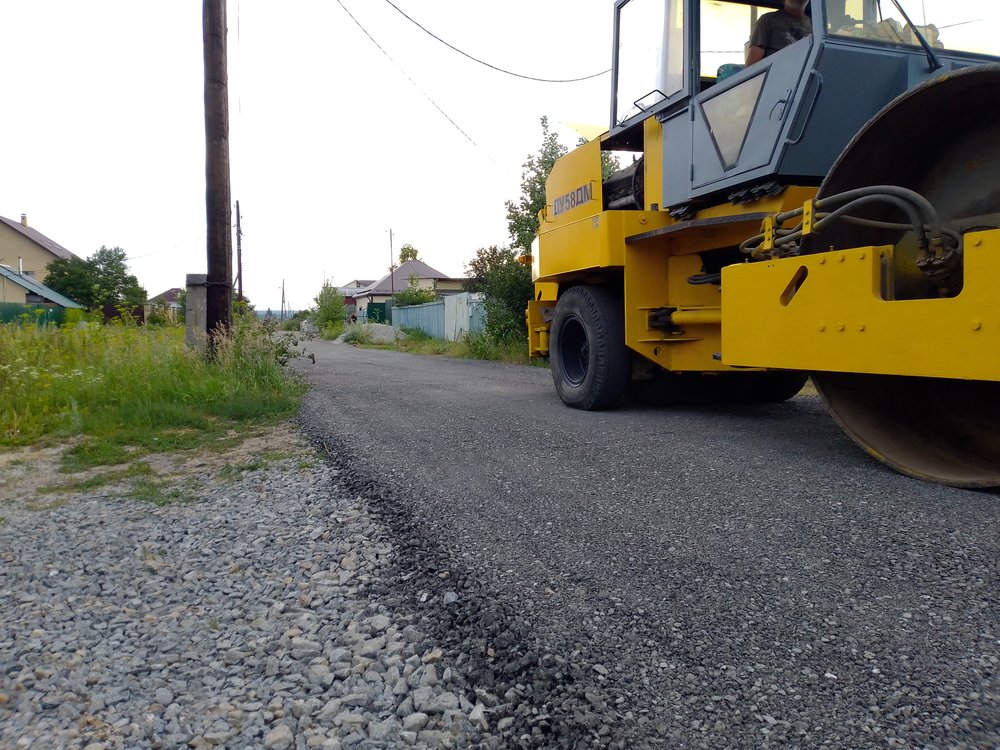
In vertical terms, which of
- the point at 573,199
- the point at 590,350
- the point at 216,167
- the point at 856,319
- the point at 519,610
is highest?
the point at 216,167

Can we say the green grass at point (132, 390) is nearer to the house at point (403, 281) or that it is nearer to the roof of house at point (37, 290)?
the roof of house at point (37, 290)

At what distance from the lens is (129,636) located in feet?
8.30

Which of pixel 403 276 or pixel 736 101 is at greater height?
pixel 403 276

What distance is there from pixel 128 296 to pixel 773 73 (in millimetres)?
58007

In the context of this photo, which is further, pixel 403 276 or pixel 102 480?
pixel 403 276

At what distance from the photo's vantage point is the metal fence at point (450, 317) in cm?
2134

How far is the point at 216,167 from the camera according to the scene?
927cm

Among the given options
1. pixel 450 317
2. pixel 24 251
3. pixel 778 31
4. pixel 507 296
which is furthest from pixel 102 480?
pixel 24 251

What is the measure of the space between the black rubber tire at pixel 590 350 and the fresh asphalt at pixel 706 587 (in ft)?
5.60

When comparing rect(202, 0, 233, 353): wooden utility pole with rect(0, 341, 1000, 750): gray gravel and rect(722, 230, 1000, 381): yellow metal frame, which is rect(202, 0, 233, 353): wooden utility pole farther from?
rect(722, 230, 1000, 381): yellow metal frame

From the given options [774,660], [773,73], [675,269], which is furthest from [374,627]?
[675,269]

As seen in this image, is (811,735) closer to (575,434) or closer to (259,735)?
(259,735)

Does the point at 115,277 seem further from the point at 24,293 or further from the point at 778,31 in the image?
the point at 778,31

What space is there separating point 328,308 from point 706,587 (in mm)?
39136
